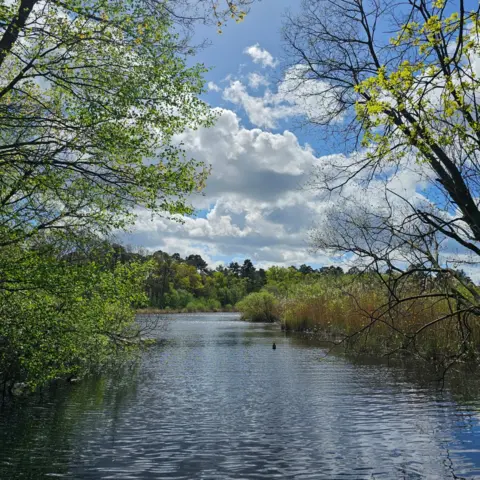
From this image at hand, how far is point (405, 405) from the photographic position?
1305cm

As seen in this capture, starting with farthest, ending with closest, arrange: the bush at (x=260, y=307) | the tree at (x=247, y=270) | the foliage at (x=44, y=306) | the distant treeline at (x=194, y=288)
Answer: the tree at (x=247, y=270) < the distant treeline at (x=194, y=288) < the bush at (x=260, y=307) < the foliage at (x=44, y=306)

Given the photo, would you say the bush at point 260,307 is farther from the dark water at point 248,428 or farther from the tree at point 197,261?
the tree at point 197,261

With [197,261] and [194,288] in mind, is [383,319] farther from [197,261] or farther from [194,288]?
[197,261]

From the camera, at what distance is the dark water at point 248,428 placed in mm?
8531

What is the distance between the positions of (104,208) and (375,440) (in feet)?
24.9

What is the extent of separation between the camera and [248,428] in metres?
11.3

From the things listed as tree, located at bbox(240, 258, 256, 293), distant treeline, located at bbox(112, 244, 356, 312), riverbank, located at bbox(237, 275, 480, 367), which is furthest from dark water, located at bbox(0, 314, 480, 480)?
tree, located at bbox(240, 258, 256, 293)

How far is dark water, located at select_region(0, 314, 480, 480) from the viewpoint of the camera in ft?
28.0

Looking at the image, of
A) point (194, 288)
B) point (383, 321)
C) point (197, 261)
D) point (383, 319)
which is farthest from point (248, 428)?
point (197, 261)

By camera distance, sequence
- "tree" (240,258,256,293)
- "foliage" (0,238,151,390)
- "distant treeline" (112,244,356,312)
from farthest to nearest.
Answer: "tree" (240,258,256,293) → "distant treeline" (112,244,356,312) → "foliage" (0,238,151,390)

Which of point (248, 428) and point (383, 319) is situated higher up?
point (383, 319)

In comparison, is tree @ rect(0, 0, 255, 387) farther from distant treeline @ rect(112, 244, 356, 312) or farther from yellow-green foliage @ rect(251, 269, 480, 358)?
distant treeline @ rect(112, 244, 356, 312)

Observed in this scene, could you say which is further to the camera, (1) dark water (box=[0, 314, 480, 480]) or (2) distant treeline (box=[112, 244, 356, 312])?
(2) distant treeline (box=[112, 244, 356, 312])

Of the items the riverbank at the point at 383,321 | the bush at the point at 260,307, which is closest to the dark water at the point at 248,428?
the riverbank at the point at 383,321
